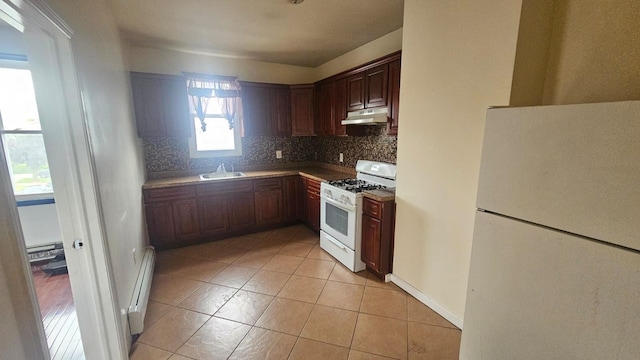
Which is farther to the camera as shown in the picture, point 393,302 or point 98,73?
point 393,302

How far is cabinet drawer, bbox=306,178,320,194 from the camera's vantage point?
358 cm

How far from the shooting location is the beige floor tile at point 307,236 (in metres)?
3.59

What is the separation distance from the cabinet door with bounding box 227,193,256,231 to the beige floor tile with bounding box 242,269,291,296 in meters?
1.08

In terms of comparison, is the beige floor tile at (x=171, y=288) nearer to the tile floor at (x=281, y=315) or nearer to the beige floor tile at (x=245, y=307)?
the tile floor at (x=281, y=315)

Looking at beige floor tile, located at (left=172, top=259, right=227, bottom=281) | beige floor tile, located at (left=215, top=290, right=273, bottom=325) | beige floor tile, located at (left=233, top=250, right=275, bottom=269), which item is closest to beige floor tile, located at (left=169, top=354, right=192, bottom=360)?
beige floor tile, located at (left=215, top=290, right=273, bottom=325)

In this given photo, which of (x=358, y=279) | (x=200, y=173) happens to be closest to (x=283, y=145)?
(x=200, y=173)

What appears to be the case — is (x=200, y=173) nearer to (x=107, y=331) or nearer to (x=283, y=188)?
(x=283, y=188)

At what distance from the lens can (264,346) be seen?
182 centimetres

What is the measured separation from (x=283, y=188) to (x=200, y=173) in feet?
4.02

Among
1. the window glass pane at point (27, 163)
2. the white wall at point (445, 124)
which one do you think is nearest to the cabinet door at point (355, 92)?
the white wall at point (445, 124)

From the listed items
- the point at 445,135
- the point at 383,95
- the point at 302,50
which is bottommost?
the point at 445,135

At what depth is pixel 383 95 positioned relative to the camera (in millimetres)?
2721

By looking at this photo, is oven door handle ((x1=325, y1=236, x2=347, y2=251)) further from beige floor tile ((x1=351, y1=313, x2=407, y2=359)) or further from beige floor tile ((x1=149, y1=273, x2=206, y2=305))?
beige floor tile ((x1=149, y1=273, x2=206, y2=305))

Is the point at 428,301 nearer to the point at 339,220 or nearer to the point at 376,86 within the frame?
the point at 339,220
